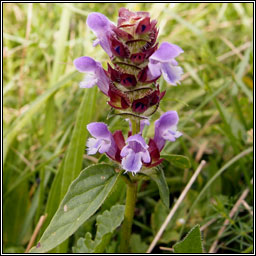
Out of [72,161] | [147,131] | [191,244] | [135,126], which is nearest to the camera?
[191,244]

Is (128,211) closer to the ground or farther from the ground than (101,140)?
closer to the ground

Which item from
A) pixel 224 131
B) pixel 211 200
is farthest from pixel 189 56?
pixel 211 200

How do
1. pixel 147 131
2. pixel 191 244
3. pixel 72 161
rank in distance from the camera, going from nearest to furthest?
pixel 191 244
pixel 72 161
pixel 147 131

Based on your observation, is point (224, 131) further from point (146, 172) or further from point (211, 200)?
A: point (146, 172)

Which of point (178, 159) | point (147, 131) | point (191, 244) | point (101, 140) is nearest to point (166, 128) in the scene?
point (178, 159)

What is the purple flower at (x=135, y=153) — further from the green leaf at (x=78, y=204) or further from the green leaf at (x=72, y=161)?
the green leaf at (x=72, y=161)

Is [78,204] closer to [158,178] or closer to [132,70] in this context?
[158,178]
